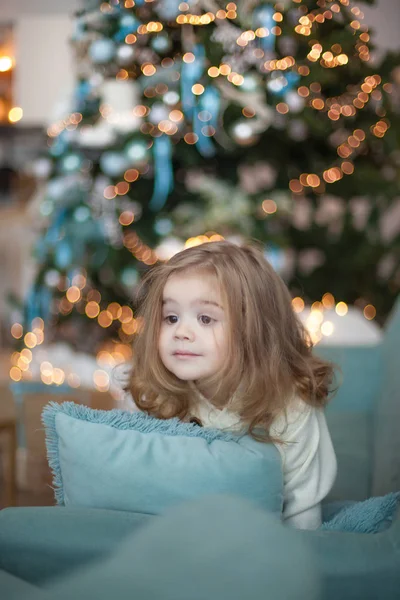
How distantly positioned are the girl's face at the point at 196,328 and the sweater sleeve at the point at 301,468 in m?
0.13

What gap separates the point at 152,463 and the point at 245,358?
0.28 meters

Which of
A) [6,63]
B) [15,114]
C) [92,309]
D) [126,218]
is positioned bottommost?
[92,309]

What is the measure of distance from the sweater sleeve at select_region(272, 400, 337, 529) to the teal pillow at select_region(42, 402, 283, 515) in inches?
6.2

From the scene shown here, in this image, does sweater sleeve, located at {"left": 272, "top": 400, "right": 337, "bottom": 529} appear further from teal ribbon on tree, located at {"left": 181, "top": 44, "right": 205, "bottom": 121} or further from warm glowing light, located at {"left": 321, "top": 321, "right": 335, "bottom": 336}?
teal ribbon on tree, located at {"left": 181, "top": 44, "right": 205, "bottom": 121}

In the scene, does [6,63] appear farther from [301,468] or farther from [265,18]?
[301,468]

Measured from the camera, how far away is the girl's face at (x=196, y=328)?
1156 millimetres

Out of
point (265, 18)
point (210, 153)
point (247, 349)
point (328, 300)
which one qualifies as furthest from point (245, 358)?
point (328, 300)

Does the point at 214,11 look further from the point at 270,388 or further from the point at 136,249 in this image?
the point at 270,388

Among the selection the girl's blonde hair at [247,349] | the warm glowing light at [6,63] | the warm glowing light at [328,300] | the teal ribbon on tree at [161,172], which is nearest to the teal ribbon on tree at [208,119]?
the teal ribbon on tree at [161,172]

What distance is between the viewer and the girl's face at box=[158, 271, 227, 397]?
1.16 m

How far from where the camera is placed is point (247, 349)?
45.3 inches

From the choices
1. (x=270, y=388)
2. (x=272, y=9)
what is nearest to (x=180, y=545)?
(x=270, y=388)

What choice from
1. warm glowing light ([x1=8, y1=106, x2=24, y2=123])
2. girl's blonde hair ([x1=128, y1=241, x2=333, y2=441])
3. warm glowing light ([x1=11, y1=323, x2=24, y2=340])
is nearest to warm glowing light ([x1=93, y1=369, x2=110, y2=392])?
warm glowing light ([x1=11, y1=323, x2=24, y2=340])

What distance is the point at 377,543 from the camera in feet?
2.78
